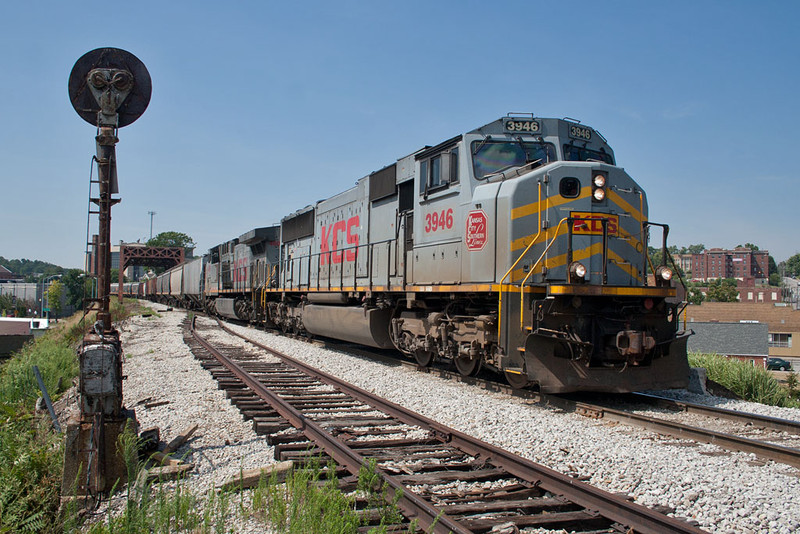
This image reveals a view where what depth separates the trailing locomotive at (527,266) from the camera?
735 centimetres

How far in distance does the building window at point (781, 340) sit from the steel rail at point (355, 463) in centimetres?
6053

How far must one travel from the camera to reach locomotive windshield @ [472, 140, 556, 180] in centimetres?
852

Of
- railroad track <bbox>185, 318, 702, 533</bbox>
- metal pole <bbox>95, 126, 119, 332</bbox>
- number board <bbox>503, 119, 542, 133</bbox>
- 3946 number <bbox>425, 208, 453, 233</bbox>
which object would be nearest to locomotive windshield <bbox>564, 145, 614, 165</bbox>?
number board <bbox>503, 119, 542, 133</bbox>

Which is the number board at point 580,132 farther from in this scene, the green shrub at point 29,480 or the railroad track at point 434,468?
the green shrub at point 29,480

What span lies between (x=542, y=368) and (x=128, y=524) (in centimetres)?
503

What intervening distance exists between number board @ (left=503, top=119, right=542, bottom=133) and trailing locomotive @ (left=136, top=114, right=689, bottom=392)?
0.6 inches

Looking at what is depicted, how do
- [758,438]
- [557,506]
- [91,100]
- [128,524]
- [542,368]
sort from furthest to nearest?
1. [542,368]
2. [758,438]
3. [91,100]
4. [557,506]
5. [128,524]

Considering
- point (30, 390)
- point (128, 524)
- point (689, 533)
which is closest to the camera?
point (689, 533)

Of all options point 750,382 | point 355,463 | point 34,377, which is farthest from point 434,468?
point 34,377

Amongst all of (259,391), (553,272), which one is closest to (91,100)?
(259,391)

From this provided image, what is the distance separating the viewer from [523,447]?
5398 mm

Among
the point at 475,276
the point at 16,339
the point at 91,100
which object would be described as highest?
the point at 91,100

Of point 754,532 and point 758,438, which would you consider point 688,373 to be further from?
point 754,532

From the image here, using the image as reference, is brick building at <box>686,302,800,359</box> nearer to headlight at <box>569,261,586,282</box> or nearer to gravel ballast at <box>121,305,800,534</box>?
headlight at <box>569,261,586,282</box>
